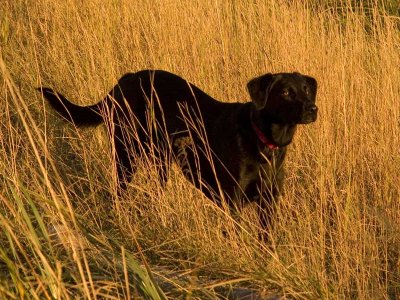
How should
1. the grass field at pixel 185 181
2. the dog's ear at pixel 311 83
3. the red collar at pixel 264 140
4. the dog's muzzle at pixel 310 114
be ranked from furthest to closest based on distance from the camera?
the dog's ear at pixel 311 83 < the red collar at pixel 264 140 < the dog's muzzle at pixel 310 114 < the grass field at pixel 185 181

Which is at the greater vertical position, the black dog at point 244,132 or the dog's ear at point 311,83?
the dog's ear at point 311,83

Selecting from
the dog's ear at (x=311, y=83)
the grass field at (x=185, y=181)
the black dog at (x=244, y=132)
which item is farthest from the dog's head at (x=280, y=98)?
the grass field at (x=185, y=181)

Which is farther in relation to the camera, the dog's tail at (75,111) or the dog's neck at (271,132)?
the dog's tail at (75,111)

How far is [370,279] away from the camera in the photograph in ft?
10.3

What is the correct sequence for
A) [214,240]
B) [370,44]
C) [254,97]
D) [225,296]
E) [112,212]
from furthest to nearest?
[370,44] → [254,97] → [112,212] → [214,240] → [225,296]

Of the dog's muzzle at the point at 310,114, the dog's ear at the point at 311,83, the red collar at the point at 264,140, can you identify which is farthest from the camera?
the dog's ear at the point at 311,83

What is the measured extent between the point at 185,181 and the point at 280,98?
0.73 m

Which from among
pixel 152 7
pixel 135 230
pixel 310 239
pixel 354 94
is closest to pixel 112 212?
pixel 135 230

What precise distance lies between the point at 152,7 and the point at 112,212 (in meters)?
3.40

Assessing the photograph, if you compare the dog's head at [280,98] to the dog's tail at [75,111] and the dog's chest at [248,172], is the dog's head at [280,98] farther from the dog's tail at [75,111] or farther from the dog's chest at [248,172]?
the dog's tail at [75,111]

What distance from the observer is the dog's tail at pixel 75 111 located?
465 cm

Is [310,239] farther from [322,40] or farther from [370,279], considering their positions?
[322,40]

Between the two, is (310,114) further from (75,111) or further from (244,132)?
(75,111)

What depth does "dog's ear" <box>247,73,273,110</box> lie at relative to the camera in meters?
4.25
